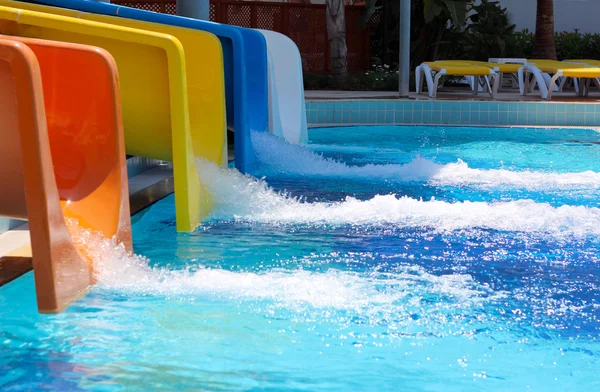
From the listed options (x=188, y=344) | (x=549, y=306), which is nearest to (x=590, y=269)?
(x=549, y=306)

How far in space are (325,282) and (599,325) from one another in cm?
94

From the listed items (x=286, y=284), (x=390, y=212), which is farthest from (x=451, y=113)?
(x=286, y=284)

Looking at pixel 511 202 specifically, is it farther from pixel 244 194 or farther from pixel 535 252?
pixel 244 194

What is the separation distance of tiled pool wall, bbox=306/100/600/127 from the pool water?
509 cm

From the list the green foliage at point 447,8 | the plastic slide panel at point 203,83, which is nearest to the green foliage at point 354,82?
the green foliage at point 447,8

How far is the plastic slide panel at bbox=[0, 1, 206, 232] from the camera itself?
12.3 feet

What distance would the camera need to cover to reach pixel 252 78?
6281 mm

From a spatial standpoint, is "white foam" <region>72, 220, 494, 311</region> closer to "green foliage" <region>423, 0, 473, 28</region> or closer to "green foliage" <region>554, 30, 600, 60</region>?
"green foliage" <region>423, 0, 473, 28</region>

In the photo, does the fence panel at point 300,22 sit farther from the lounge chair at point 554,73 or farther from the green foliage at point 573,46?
the lounge chair at point 554,73

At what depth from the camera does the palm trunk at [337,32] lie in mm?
13758

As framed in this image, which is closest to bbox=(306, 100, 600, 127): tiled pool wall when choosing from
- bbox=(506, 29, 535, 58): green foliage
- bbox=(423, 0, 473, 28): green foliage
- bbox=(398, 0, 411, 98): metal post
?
bbox=(398, 0, 411, 98): metal post

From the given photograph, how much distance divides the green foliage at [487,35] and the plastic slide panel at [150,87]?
1180 cm

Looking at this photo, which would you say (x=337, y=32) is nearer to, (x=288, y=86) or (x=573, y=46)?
(x=573, y=46)

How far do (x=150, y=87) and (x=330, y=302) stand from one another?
5.83ft
